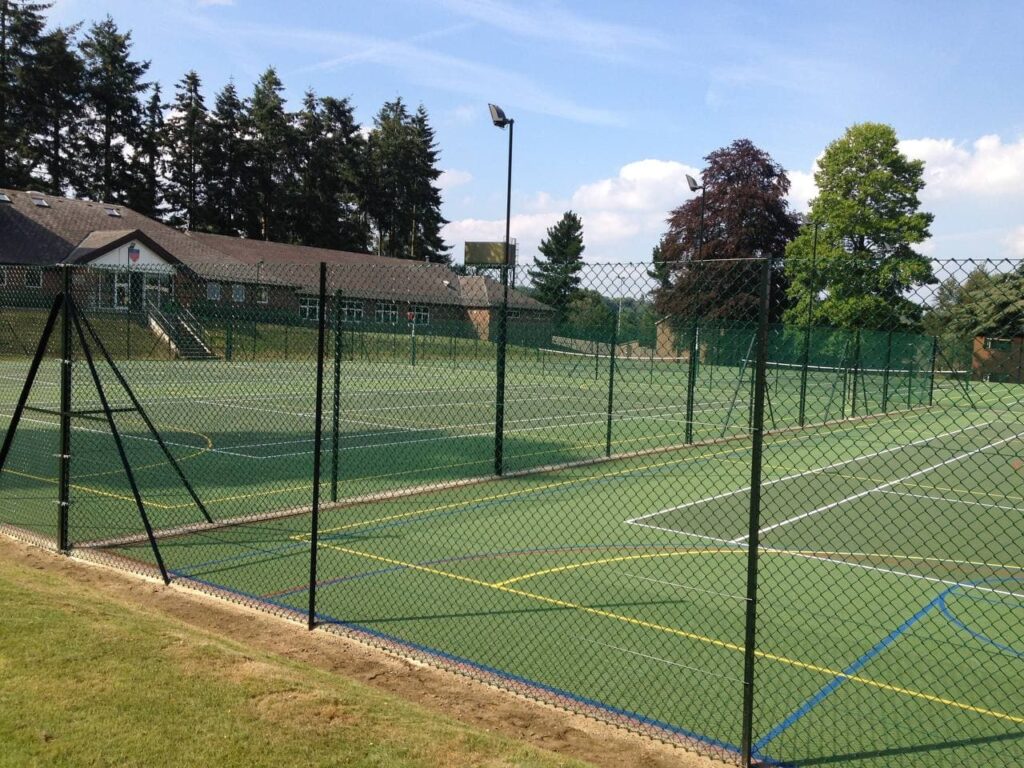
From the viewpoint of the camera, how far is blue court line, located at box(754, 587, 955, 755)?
15.4 ft

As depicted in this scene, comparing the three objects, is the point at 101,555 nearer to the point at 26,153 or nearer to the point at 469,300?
the point at 469,300

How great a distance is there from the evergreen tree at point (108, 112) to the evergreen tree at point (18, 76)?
14.0ft

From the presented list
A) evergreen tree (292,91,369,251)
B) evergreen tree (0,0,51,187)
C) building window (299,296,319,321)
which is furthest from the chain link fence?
evergreen tree (292,91,369,251)

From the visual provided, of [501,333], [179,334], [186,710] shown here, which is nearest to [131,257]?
[179,334]

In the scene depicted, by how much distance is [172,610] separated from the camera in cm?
612

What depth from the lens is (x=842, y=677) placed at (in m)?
5.54

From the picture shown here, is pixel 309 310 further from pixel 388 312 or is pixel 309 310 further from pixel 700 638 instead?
pixel 700 638

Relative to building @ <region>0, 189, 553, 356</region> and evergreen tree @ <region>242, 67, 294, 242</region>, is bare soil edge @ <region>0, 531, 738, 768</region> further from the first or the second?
evergreen tree @ <region>242, 67, 294, 242</region>

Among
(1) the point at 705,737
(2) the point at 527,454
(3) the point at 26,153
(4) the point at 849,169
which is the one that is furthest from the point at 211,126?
(1) the point at 705,737

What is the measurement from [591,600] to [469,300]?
5.44 m

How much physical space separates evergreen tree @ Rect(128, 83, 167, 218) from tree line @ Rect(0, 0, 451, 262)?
0.30 ft

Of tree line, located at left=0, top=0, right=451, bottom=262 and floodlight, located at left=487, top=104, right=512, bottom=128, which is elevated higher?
tree line, located at left=0, top=0, right=451, bottom=262

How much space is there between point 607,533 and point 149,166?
63.6m

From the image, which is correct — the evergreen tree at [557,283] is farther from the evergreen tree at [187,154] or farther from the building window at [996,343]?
the evergreen tree at [187,154]
